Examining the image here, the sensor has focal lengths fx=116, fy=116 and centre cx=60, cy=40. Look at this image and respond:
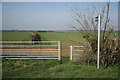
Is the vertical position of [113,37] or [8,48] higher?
[113,37]

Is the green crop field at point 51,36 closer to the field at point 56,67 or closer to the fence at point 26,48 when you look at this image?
the field at point 56,67

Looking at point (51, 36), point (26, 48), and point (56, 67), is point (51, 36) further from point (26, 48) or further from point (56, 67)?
point (56, 67)

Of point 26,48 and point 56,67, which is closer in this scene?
point 56,67

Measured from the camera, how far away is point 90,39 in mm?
4262

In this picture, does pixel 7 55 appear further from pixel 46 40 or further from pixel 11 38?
pixel 46 40

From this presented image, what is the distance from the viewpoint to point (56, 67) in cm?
354

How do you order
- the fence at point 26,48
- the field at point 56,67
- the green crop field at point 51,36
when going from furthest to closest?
the fence at point 26,48 < the green crop field at point 51,36 < the field at point 56,67

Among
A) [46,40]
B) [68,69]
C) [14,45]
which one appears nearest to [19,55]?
[14,45]

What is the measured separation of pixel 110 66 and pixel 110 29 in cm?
129

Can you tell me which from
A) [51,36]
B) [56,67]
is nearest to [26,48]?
[51,36]

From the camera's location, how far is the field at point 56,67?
292 cm

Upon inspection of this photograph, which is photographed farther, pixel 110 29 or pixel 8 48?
pixel 8 48

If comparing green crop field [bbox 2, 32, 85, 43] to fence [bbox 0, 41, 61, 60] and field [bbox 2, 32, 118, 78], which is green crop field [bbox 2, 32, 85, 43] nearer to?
field [bbox 2, 32, 118, 78]

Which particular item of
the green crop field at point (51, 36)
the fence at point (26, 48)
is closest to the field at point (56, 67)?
the green crop field at point (51, 36)
